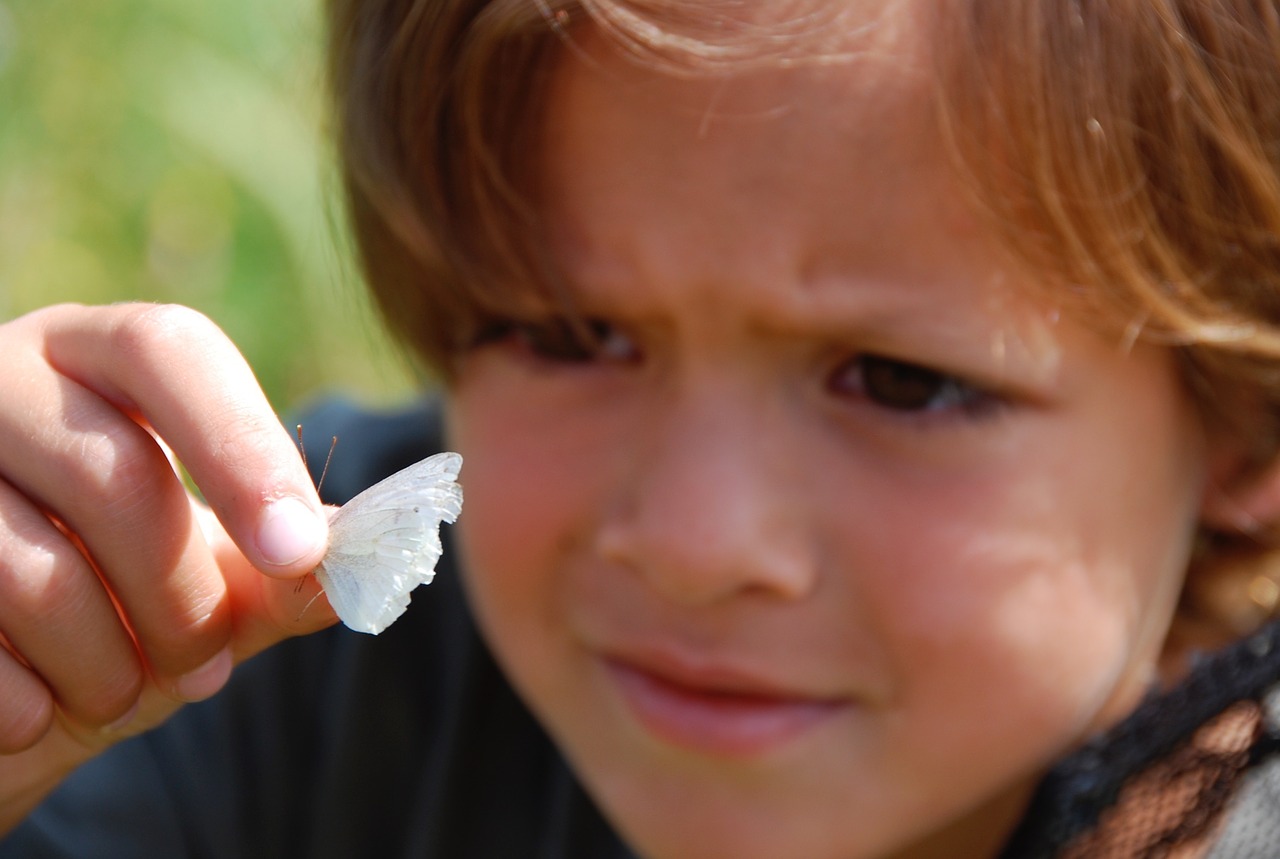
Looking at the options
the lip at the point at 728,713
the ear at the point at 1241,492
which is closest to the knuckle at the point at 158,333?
the lip at the point at 728,713

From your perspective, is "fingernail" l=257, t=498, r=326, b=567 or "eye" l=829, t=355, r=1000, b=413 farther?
"eye" l=829, t=355, r=1000, b=413

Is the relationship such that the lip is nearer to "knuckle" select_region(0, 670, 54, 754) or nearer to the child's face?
the child's face

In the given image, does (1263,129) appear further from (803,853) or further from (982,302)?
(803,853)

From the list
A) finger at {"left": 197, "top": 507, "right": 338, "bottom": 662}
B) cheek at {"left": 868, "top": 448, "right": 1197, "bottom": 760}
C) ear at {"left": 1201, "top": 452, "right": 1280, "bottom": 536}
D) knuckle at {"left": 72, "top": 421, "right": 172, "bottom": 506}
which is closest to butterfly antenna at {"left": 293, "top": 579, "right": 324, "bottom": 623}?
finger at {"left": 197, "top": 507, "right": 338, "bottom": 662}

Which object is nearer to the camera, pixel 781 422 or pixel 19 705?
pixel 19 705

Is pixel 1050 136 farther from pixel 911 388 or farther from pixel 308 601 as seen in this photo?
pixel 308 601

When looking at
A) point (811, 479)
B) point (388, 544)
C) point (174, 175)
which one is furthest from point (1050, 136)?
point (174, 175)

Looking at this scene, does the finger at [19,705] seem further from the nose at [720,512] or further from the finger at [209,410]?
the nose at [720,512]
